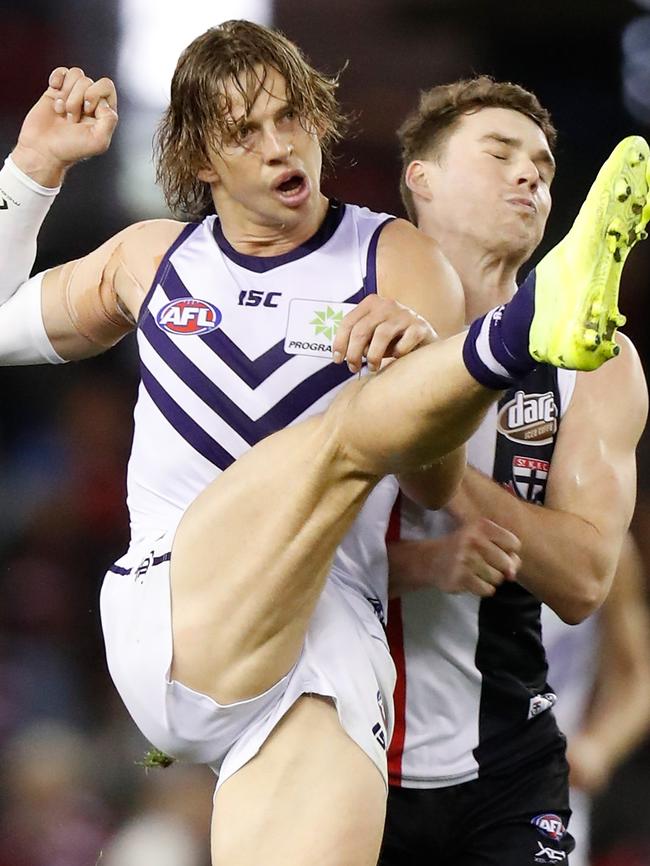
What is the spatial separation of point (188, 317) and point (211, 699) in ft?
1.75

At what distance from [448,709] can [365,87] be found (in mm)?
2566

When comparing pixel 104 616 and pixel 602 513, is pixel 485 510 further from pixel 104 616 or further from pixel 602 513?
pixel 104 616

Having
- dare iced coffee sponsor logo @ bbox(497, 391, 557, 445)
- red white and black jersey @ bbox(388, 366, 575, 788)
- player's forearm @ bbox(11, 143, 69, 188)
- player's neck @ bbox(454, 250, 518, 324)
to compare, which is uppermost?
player's forearm @ bbox(11, 143, 69, 188)

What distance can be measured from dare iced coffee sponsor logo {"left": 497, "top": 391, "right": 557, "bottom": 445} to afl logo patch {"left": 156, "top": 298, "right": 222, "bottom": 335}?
508 mm

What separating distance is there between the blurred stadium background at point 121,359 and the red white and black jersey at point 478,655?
1517 mm

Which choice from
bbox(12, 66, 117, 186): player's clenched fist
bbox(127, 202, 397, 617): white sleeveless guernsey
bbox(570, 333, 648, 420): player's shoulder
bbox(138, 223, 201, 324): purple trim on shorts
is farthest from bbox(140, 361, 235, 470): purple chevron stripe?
bbox(570, 333, 648, 420): player's shoulder

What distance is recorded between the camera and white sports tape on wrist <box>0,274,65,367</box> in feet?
6.59

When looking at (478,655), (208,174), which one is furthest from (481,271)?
(478,655)

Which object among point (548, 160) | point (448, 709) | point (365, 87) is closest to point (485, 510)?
point (448, 709)

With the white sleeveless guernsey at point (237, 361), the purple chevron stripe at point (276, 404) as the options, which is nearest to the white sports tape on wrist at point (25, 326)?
the white sleeveless guernsey at point (237, 361)

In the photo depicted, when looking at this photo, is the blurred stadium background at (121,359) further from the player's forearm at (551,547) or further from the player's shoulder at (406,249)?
the player's shoulder at (406,249)

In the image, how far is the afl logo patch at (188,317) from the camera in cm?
178

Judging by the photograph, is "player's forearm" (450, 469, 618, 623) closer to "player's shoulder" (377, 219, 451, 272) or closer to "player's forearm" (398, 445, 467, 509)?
"player's forearm" (398, 445, 467, 509)

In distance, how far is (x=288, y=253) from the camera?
1836 mm
